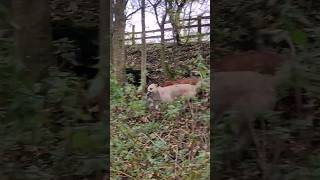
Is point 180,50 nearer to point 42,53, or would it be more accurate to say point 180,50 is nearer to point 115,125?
point 115,125

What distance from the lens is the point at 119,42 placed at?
21.5ft

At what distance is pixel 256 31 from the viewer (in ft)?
7.67

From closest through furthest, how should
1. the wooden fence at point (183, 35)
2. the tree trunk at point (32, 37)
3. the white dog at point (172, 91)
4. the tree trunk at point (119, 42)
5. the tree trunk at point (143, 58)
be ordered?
the tree trunk at point (32, 37)
the white dog at point (172, 91)
the wooden fence at point (183, 35)
the tree trunk at point (119, 42)
the tree trunk at point (143, 58)

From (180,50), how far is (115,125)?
1806 mm

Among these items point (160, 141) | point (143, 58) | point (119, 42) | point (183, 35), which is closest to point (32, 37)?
point (160, 141)

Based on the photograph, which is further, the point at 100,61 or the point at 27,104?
the point at 100,61

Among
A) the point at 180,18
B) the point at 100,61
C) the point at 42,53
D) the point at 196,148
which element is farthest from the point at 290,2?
the point at 180,18

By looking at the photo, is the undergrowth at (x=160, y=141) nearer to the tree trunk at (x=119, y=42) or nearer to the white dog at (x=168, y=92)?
the white dog at (x=168, y=92)

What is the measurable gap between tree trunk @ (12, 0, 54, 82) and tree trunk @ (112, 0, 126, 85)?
3.13 meters

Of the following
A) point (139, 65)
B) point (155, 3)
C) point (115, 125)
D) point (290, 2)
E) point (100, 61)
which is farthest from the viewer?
point (139, 65)

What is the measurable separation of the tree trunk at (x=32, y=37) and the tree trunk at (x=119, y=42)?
313 centimetres

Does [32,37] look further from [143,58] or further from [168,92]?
[143,58]

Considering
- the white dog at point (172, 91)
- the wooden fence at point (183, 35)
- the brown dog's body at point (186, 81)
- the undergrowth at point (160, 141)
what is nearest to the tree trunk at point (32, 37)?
the undergrowth at point (160, 141)

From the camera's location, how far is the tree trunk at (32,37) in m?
2.31
